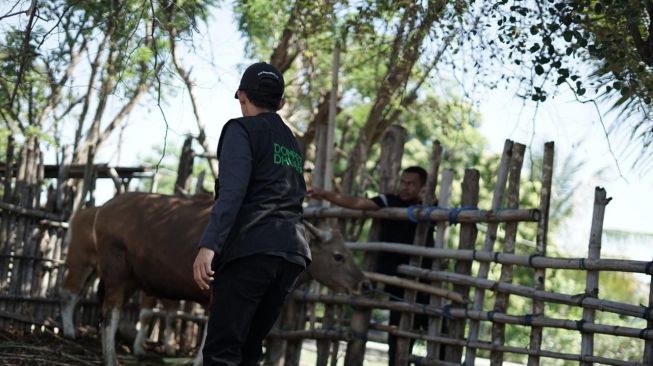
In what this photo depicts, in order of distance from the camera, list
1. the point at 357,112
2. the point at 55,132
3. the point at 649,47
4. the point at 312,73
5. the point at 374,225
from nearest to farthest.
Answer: the point at 649,47, the point at 374,225, the point at 312,73, the point at 55,132, the point at 357,112

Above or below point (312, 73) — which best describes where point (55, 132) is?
below

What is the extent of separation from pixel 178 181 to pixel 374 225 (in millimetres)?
3265

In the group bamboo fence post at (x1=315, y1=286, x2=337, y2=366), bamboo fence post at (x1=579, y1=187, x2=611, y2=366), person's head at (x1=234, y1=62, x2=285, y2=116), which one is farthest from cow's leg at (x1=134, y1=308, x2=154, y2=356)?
person's head at (x1=234, y1=62, x2=285, y2=116)

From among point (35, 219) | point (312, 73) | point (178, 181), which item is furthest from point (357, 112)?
point (35, 219)

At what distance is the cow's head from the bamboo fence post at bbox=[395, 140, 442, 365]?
1.46ft

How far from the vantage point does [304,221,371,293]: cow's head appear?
779 cm

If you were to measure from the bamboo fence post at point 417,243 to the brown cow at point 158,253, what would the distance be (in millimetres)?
479

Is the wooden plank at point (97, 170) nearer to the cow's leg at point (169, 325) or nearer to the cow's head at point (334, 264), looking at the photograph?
the cow's leg at point (169, 325)

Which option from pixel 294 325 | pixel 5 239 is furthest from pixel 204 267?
pixel 5 239

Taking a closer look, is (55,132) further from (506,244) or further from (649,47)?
(649,47)

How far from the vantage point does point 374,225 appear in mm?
8438

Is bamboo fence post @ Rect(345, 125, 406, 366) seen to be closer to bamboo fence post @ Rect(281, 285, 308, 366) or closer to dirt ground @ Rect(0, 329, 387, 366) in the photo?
bamboo fence post @ Rect(281, 285, 308, 366)

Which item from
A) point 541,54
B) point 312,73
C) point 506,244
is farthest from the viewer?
point 312,73

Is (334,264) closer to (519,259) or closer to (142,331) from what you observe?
(519,259)
